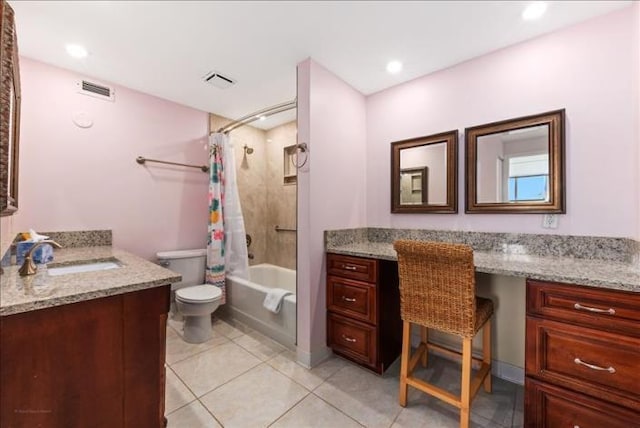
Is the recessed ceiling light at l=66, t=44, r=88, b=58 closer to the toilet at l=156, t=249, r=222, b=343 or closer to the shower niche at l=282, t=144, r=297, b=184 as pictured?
the toilet at l=156, t=249, r=222, b=343

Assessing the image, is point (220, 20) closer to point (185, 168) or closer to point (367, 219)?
point (185, 168)

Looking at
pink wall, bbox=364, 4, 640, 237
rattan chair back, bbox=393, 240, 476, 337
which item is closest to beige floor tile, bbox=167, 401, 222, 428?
rattan chair back, bbox=393, 240, 476, 337

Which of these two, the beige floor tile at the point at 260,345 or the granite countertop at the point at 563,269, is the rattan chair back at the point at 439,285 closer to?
the granite countertop at the point at 563,269

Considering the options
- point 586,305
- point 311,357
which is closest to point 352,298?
point 311,357

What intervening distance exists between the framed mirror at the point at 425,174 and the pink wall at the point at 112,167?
6.88 feet

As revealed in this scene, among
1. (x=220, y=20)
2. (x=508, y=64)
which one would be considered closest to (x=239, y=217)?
(x=220, y=20)

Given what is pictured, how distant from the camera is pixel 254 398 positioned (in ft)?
5.35

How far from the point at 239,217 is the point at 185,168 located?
2.53 feet

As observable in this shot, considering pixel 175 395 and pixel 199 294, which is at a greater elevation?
pixel 199 294

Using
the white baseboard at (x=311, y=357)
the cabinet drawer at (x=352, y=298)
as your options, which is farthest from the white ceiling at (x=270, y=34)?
the white baseboard at (x=311, y=357)

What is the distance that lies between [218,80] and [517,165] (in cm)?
241

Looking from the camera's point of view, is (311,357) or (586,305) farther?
(311,357)

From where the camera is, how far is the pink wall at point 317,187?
6.50 feet

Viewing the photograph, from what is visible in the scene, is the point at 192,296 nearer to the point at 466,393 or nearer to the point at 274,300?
the point at 274,300
